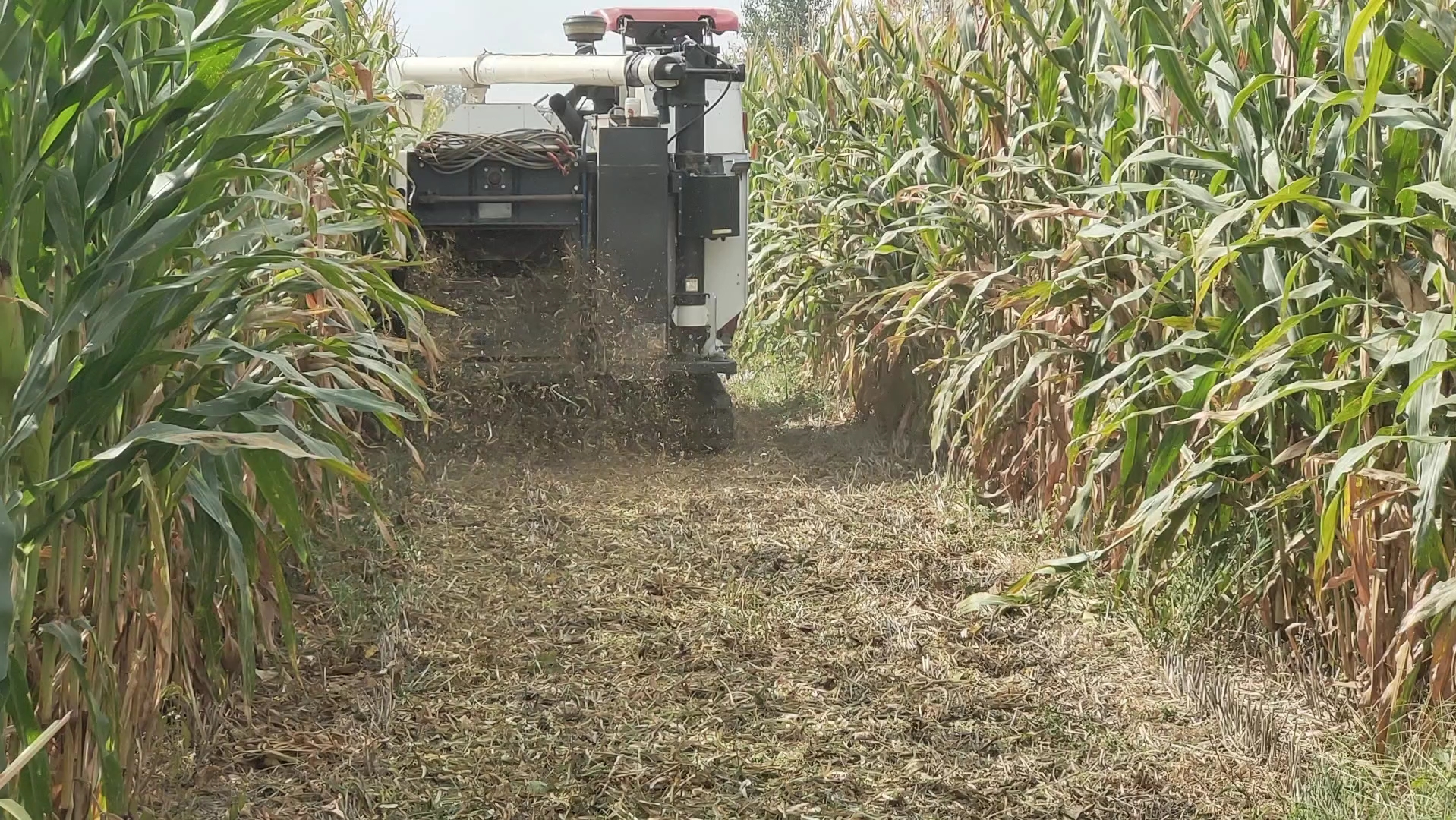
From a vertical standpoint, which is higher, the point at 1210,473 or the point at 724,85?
the point at 724,85

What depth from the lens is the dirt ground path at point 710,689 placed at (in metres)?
2.70

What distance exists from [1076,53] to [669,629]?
1960 mm

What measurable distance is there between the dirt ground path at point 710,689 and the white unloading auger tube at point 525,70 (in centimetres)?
271

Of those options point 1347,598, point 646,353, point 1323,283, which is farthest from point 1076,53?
point 646,353

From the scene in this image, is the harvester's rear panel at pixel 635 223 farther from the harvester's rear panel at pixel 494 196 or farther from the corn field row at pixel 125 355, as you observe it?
the corn field row at pixel 125 355

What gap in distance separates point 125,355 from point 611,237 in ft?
13.2

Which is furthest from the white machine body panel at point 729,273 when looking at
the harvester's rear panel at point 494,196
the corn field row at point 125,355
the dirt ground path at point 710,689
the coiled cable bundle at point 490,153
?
the corn field row at point 125,355

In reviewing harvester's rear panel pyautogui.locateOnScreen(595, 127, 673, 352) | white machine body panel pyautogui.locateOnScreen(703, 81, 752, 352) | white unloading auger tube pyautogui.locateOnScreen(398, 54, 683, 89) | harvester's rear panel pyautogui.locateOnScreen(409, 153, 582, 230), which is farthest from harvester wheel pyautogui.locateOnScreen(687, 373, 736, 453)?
white unloading auger tube pyautogui.locateOnScreen(398, 54, 683, 89)

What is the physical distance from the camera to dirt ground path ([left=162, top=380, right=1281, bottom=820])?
270 cm

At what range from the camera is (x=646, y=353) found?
233 inches

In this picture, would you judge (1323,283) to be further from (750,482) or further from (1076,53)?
(750,482)

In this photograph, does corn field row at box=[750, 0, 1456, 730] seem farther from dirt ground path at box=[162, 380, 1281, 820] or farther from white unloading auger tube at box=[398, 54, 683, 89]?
white unloading auger tube at box=[398, 54, 683, 89]

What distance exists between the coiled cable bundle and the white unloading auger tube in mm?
757

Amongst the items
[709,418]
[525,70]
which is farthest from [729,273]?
[525,70]
